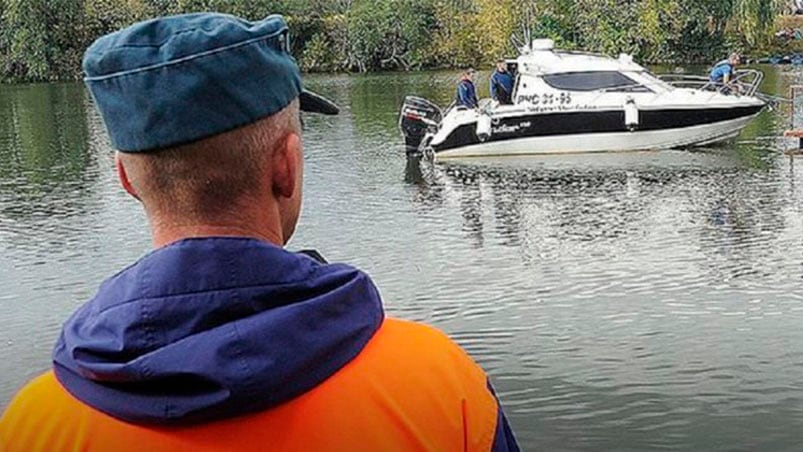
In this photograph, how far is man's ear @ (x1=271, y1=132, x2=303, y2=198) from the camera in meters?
1.81

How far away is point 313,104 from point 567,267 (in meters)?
10.1

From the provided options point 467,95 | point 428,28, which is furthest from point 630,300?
point 428,28

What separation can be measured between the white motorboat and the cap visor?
19474 mm

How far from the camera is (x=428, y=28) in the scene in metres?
65.6

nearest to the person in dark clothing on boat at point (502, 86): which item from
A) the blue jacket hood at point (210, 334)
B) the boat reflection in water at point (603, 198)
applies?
the boat reflection in water at point (603, 198)

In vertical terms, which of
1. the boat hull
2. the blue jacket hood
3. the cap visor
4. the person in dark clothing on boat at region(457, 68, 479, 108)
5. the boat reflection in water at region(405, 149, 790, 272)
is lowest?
the boat reflection in water at region(405, 149, 790, 272)

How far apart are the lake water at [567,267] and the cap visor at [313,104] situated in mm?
5358

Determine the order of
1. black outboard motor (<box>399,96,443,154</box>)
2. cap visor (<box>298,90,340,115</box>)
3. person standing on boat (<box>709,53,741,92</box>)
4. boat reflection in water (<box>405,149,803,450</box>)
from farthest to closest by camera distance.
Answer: person standing on boat (<box>709,53,741,92</box>), black outboard motor (<box>399,96,443,154</box>), boat reflection in water (<box>405,149,803,450</box>), cap visor (<box>298,90,340,115</box>)

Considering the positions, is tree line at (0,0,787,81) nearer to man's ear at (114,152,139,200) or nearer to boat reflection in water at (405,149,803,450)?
boat reflection in water at (405,149,803,450)

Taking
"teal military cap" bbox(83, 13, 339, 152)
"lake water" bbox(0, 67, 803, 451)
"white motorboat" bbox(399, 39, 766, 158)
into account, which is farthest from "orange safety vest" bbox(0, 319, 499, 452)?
"white motorboat" bbox(399, 39, 766, 158)

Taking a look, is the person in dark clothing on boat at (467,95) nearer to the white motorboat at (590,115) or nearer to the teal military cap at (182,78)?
the white motorboat at (590,115)

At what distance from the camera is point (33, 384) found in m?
1.71

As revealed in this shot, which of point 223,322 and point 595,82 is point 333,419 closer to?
point 223,322

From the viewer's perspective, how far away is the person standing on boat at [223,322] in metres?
1.62
